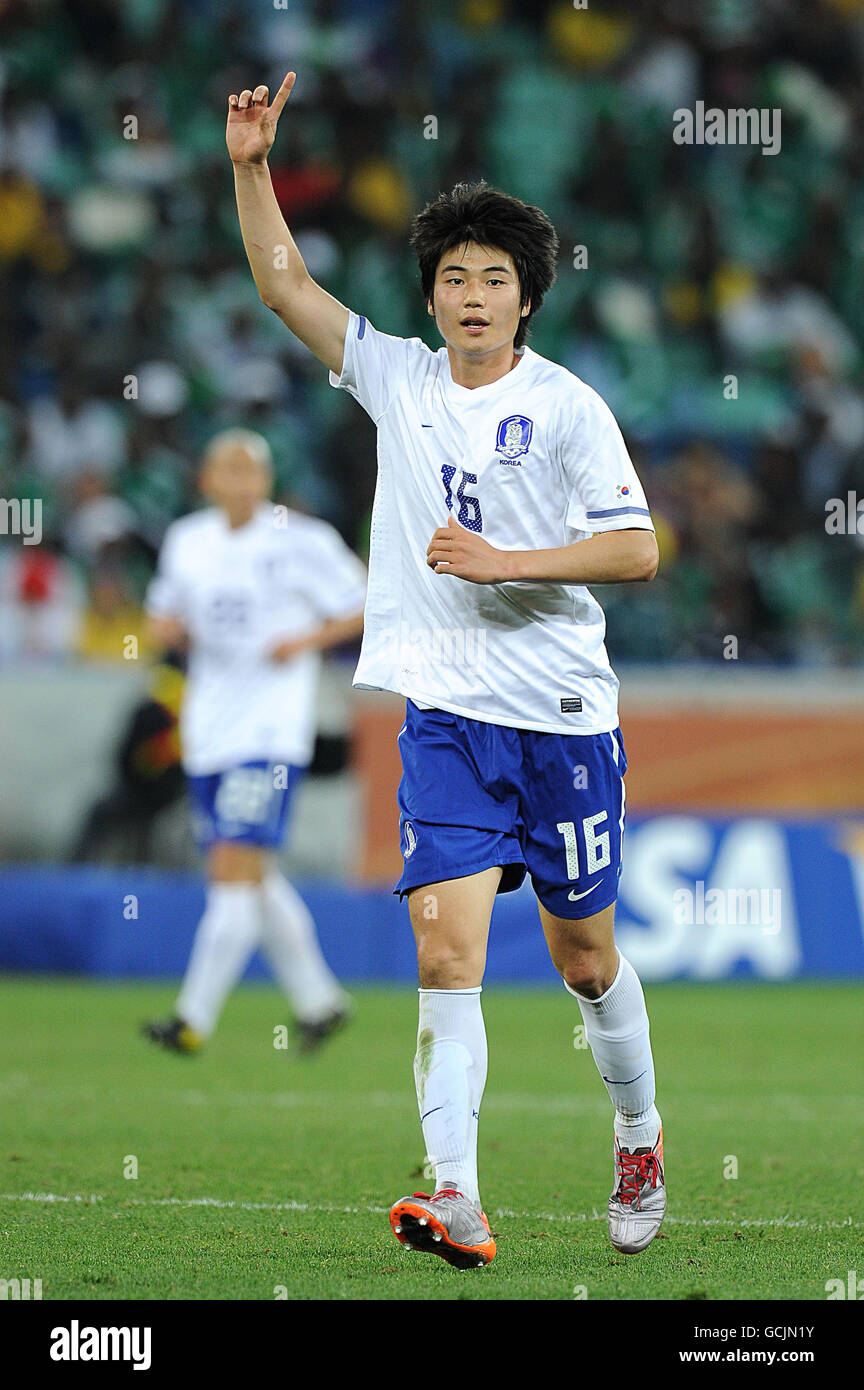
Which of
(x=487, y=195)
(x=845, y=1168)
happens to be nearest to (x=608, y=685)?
(x=487, y=195)

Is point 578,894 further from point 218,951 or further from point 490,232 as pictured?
point 218,951

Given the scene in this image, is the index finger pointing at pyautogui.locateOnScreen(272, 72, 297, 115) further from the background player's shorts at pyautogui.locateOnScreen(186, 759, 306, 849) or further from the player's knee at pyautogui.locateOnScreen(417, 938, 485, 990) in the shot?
the background player's shorts at pyautogui.locateOnScreen(186, 759, 306, 849)

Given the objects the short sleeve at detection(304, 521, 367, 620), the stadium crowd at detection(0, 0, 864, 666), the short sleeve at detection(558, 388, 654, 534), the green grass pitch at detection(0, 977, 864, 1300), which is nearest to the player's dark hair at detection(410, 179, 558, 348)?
the short sleeve at detection(558, 388, 654, 534)

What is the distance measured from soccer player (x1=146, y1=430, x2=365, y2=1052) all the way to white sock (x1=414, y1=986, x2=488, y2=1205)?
415 cm

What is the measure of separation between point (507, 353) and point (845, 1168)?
9.32 ft

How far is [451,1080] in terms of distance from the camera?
4320 mm

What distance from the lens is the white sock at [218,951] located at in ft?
27.6

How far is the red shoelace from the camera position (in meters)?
4.75

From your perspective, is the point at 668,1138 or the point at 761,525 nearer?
the point at 668,1138

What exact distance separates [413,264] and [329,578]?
730 centimetres

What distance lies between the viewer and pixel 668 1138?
6.57m

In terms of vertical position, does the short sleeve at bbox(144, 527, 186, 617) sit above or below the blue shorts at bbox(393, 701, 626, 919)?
above

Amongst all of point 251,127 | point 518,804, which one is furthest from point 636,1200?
point 251,127

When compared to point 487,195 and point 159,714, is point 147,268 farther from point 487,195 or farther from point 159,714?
point 487,195
